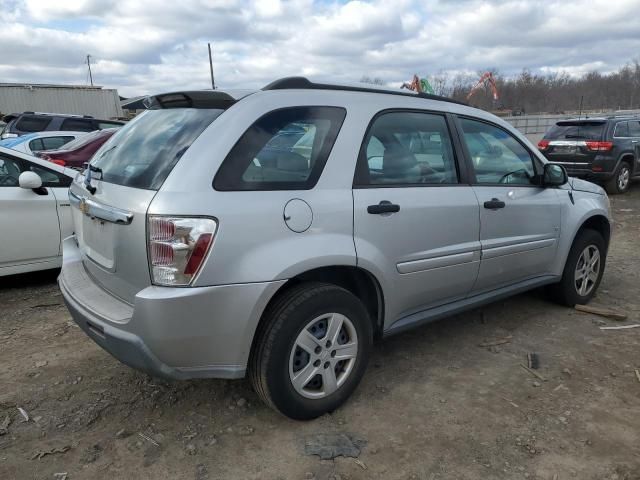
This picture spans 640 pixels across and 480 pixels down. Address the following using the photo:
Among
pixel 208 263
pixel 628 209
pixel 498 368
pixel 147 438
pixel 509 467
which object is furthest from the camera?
pixel 628 209

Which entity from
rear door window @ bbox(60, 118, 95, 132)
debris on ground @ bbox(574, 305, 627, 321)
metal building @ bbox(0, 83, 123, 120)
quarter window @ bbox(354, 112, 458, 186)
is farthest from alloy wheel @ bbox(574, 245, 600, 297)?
metal building @ bbox(0, 83, 123, 120)

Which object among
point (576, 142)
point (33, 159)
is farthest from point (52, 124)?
point (576, 142)

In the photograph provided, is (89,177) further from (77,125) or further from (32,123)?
(32,123)

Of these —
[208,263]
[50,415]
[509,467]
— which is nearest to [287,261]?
[208,263]

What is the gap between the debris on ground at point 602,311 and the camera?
4.36 metres

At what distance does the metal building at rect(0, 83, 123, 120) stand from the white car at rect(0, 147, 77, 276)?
28704 millimetres

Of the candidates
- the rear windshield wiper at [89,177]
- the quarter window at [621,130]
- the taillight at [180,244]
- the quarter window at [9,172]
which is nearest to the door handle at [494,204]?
the taillight at [180,244]

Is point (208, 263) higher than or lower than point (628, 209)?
higher

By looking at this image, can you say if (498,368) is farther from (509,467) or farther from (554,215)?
(554,215)

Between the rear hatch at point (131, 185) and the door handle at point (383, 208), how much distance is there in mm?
943

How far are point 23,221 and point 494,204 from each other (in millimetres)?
4160

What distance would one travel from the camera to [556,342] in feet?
13.0

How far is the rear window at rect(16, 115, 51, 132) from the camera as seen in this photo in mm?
14156

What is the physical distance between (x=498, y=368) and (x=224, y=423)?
184 cm
